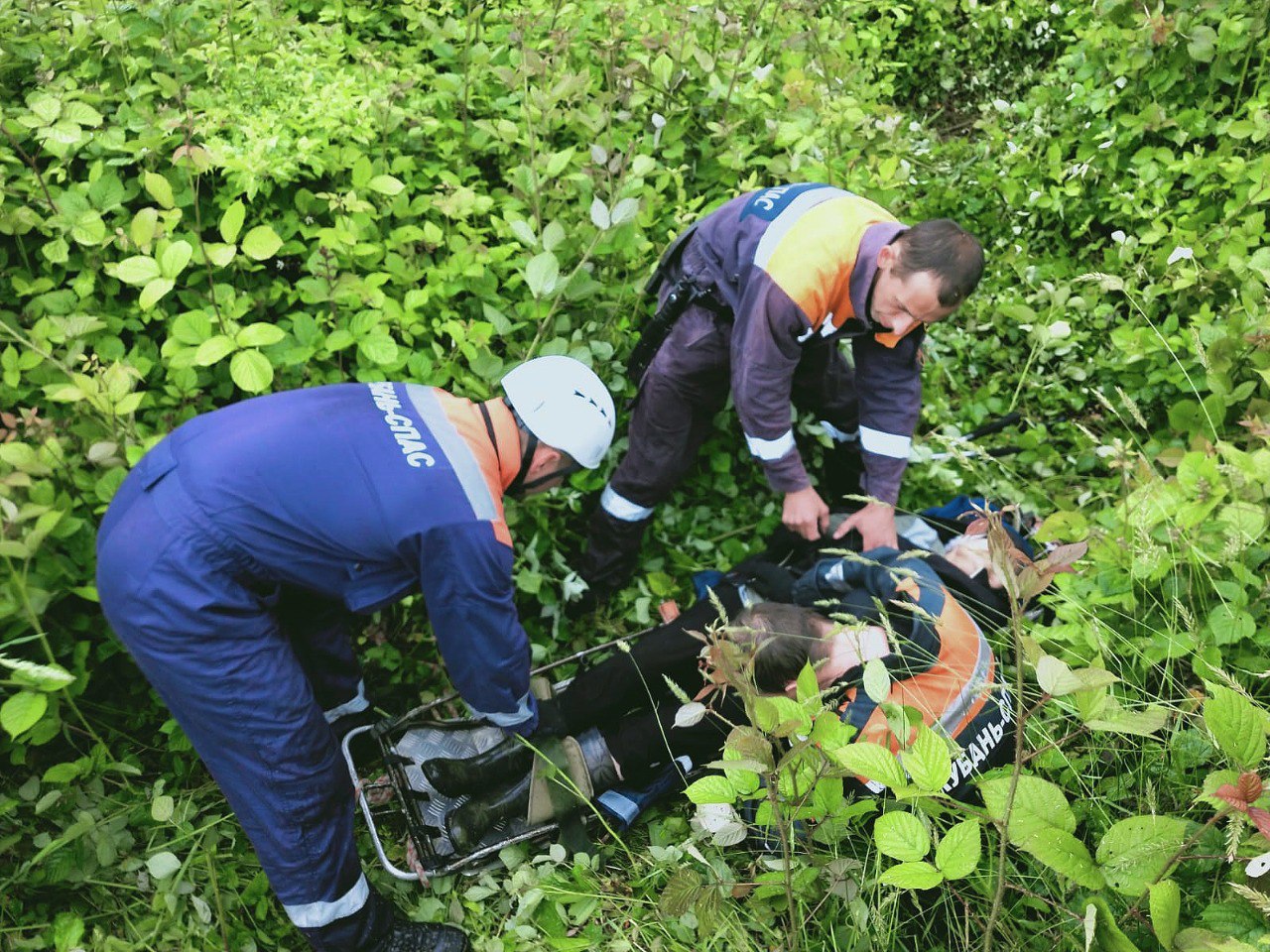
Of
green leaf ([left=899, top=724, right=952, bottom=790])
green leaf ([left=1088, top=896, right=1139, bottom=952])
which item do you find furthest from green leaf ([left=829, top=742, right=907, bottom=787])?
green leaf ([left=1088, top=896, right=1139, bottom=952])

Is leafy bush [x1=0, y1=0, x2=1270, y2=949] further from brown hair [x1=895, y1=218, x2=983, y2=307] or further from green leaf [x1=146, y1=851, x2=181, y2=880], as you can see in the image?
brown hair [x1=895, y1=218, x2=983, y2=307]

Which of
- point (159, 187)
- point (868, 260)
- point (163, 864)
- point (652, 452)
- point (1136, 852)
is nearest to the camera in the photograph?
point (1136, 852)

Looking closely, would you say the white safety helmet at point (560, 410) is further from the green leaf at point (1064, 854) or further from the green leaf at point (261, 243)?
the green leaf at point (1064, 854)

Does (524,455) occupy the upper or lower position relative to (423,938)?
upper

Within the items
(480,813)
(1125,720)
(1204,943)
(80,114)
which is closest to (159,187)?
(80,114)

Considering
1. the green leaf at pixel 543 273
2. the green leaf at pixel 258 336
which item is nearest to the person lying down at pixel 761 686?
the green leaf at pixel 543 273

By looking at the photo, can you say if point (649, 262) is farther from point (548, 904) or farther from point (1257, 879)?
point (1257, 879)

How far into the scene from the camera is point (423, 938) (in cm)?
270

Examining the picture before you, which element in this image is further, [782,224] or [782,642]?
[782,224]

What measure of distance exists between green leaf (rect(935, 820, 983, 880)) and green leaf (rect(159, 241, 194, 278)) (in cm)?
251

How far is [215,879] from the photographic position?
2.61m

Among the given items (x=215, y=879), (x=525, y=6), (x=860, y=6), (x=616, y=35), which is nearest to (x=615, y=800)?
(x=215, y=879)

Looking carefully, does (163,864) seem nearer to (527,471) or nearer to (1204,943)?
(527,471)

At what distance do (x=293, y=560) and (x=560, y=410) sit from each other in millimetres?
851
